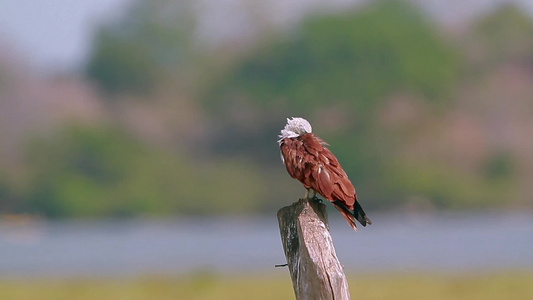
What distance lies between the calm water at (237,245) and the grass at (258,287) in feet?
5.50

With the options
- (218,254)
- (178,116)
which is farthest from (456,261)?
(178,116)

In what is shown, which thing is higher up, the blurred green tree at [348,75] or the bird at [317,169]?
the blurred green tree at [348,75]

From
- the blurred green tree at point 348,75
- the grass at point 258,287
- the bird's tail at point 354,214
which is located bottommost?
the bird's tail at point 354,214

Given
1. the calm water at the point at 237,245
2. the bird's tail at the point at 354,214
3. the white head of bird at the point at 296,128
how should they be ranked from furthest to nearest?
1. the calm water at the point at 237,245
2. the white head of bird at the point at 296,128
3. the bird's tail at the point at 354,214

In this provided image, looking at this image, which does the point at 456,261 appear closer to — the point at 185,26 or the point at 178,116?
the point at 178,116

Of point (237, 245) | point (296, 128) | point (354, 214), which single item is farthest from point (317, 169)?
point (237, 245)

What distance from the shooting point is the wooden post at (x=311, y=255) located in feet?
16.0

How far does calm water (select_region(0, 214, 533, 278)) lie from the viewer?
21.0 metres

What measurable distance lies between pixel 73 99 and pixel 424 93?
529 inches

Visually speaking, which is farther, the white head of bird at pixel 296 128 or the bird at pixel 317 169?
the white head of bird at pixel 296 128

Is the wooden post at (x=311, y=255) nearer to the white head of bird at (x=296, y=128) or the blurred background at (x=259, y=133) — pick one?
the white head of bird at (x=296, y=128)

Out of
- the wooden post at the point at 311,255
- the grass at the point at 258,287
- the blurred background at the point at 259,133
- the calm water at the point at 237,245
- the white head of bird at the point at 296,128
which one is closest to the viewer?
the wooden post at the point at 311,255

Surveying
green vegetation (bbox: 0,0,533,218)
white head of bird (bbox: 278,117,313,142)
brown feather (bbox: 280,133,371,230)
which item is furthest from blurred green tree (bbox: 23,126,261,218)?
brown feather (bbox: 280,133,371,230)

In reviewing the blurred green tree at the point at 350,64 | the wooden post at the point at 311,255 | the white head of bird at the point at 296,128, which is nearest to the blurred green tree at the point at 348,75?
the blurred green tree at the point at 350,64
